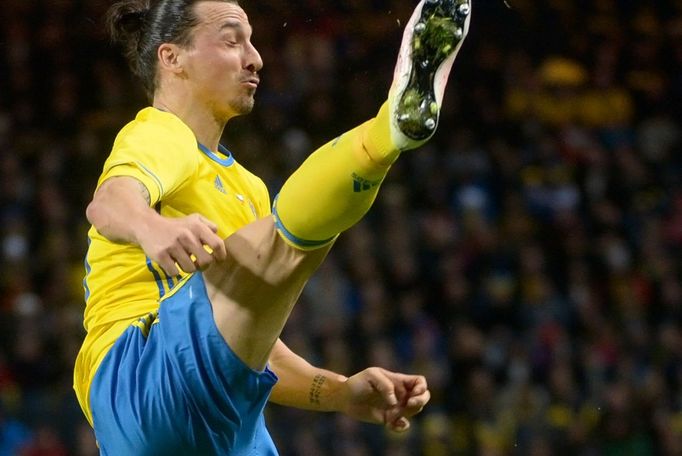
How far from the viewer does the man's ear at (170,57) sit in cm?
370

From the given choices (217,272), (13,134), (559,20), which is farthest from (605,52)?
(217,272)

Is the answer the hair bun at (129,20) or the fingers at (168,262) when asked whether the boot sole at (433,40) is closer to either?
the fingers at (168,262)

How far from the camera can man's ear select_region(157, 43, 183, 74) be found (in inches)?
146

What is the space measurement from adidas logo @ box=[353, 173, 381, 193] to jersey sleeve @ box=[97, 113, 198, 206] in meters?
0.50

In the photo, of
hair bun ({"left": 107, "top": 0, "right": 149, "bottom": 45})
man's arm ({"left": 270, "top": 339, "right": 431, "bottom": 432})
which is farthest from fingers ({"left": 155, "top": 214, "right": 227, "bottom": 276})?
hair bun ({"left": 107, "top": 0, "right": 149, "bottom": 45})

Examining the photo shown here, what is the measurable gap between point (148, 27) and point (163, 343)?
119cm

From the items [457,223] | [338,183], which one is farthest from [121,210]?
[457,223]

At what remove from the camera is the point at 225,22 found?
370 centimetres

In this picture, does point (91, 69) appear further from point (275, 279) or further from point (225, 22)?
point (275, 279)

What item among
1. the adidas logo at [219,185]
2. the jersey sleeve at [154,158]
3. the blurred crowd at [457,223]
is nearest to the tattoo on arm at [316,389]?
the adidas logo at [219,185]

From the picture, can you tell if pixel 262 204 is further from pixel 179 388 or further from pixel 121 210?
pixel 121 210

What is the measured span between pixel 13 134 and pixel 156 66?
4.87 metres

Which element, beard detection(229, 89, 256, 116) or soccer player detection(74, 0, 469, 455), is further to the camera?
beard detection(229, 89, 256, 116)

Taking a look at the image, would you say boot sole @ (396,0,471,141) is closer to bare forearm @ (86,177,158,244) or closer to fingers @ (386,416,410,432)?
bare forearm @ (86,177,158,244)
